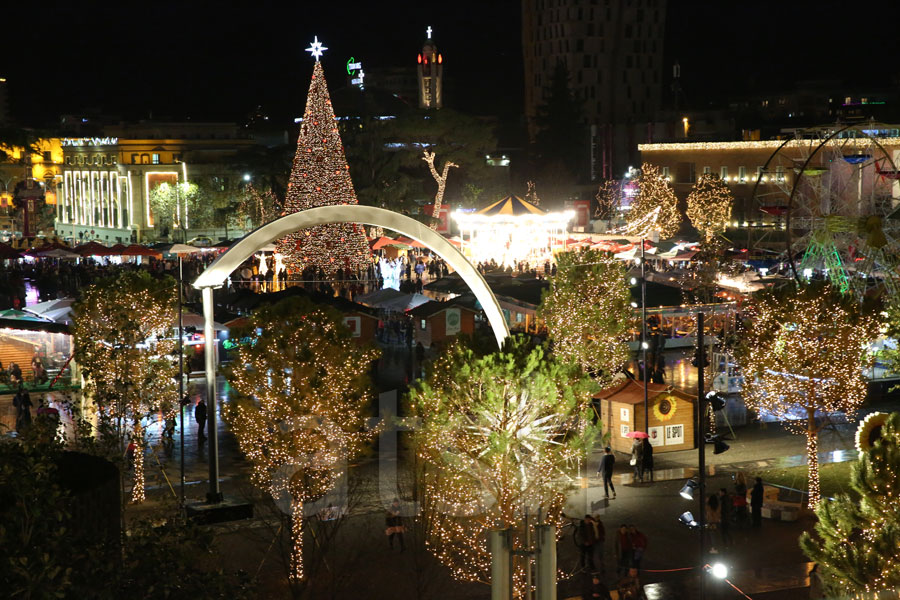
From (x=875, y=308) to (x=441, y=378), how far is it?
9076 mm

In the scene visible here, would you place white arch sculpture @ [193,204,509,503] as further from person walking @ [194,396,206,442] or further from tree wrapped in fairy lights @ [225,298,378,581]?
person walking @ [194,396,206,442]

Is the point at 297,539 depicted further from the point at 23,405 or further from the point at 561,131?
the point at 561,131

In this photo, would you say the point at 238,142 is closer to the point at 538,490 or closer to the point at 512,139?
the point at 512,139

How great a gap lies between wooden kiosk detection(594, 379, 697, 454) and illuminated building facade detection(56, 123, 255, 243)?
55.2m

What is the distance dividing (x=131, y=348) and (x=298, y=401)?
15.1 feet

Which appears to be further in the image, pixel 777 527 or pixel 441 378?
pixel 777 527

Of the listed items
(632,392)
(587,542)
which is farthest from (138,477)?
(632,392)

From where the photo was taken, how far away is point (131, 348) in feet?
58.5

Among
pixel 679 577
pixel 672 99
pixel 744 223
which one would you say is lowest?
pixel 679 577

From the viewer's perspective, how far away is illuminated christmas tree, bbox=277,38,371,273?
39.4 metres

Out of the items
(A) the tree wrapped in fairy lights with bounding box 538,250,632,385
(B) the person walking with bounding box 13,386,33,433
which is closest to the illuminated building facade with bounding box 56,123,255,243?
(B) the person walking with bounding box 13,386,33,433

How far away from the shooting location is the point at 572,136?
285 feet

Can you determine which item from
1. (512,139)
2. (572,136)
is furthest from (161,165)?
(512,139)

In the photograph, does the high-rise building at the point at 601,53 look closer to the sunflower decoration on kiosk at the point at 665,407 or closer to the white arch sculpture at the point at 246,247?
the sunflower decoration on kiosk at the point at 665,407
